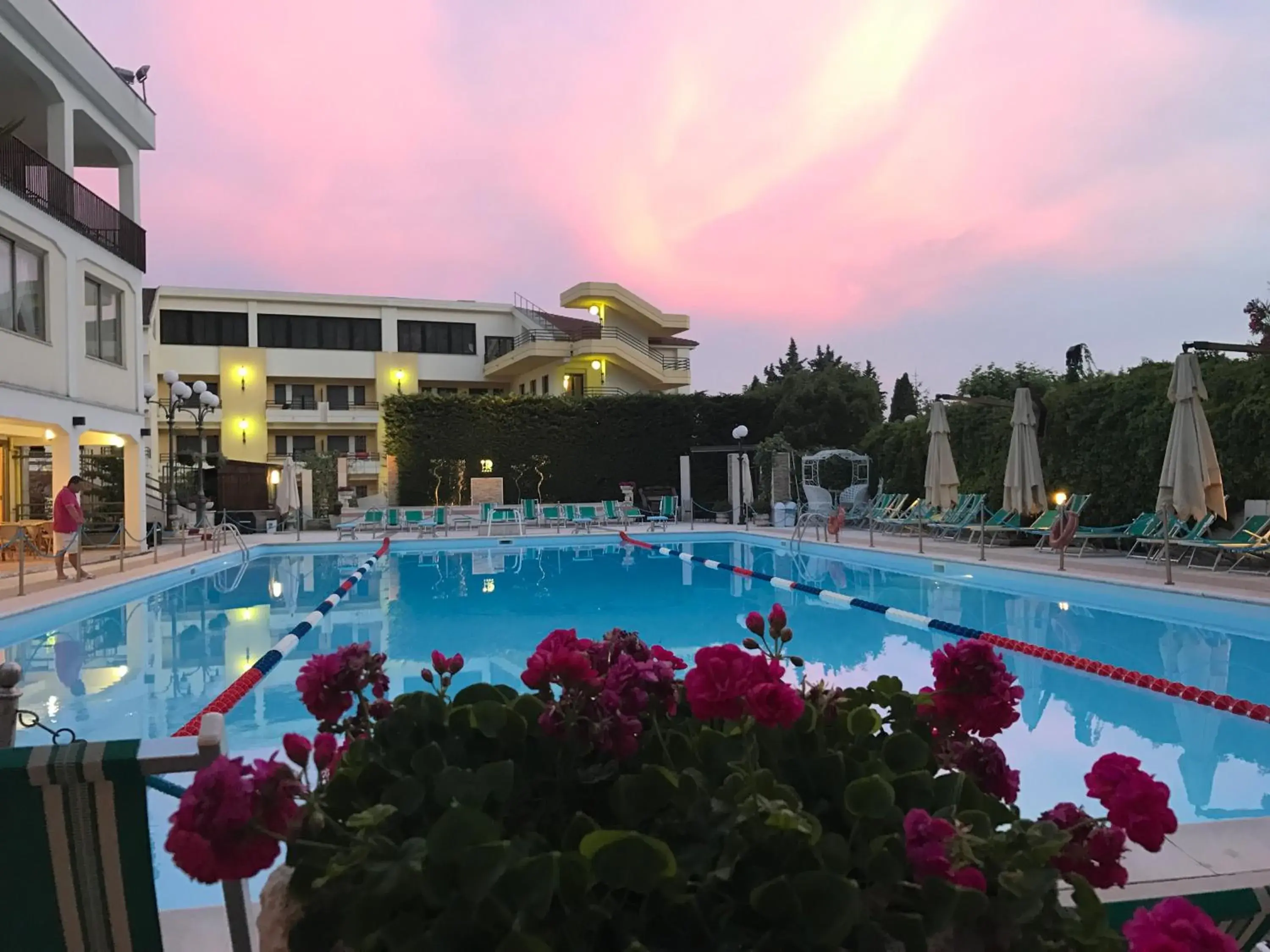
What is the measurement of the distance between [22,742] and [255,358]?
31589 mm

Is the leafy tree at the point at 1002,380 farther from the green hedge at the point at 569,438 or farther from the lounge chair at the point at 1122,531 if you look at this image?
the lounge chair at the point at 1122,531

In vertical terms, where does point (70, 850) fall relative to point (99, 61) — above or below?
below

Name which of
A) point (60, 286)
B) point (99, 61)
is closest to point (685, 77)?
point (99, 61)

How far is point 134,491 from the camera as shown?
15.9 m

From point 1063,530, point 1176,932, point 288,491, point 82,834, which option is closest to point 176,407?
point 288,491

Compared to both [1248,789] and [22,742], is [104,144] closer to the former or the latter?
[22,742]

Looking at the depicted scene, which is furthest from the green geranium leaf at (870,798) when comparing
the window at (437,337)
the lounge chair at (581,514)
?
the window at (437,337)

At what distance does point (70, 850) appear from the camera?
145 centimetres

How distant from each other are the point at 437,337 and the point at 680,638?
100.0 feet

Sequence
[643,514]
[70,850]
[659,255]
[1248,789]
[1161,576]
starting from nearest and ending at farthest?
[70,850], [1248,789], [1161,576], [643,514], [659,255]

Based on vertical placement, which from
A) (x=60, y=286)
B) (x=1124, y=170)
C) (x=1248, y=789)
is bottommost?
(x=1248, y=789)

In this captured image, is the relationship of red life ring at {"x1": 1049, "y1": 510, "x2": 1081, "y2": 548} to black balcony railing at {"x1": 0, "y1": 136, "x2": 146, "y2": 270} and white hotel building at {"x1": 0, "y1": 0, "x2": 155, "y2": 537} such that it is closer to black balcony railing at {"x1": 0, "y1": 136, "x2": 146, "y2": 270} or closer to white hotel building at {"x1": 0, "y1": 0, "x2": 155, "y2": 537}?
white hotel building at {"x1": 0, "y1": 0, "x2": 155, "y2": 537}

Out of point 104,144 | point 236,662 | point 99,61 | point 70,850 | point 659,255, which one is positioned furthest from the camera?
point 659,255

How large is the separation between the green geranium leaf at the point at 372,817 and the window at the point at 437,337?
36456 mm
